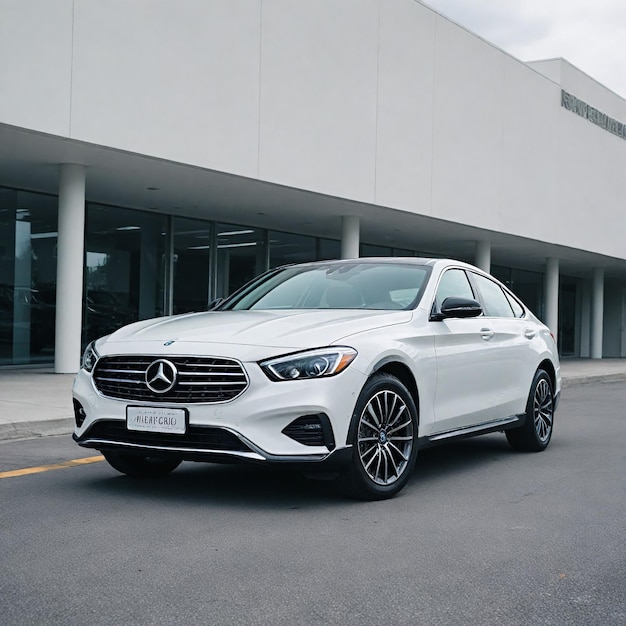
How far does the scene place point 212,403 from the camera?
5.20 m

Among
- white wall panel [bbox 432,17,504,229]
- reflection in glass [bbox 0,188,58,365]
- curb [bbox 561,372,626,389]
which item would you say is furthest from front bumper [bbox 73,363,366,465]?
white wall panel [bbox 432,17,504,229]

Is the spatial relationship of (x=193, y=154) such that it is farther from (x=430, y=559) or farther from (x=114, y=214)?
(x=430, y=559)

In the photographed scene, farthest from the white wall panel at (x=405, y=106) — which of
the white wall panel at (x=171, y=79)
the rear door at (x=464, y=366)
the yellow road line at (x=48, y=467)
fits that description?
the yellow road line at (x=48, y=467)

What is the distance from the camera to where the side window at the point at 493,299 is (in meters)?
7.64

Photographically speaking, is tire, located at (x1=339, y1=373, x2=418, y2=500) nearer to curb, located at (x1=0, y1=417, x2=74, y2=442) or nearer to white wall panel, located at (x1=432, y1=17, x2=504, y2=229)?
curb, located at (x1=0, y1=417, x2=74, y2=442)

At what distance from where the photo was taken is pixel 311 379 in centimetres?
522

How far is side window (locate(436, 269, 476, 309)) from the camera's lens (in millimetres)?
6866

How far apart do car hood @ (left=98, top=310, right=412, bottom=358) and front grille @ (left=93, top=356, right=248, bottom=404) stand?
0.24ft

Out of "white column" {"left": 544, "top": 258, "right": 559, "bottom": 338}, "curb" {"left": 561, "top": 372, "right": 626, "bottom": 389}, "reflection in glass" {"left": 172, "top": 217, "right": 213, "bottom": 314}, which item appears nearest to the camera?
"curb" {"left": 561, "top": 372, "right": 626, "bottom": 389}

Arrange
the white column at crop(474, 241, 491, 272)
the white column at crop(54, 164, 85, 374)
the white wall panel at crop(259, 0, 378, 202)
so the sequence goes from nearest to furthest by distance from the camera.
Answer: the white column at crop(54, 164, 85, 374) → the white wall panel at crop(259, 0, 378, 202) → the white column at crop(474, 241, 491, 272)

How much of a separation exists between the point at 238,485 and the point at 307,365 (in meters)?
1.28

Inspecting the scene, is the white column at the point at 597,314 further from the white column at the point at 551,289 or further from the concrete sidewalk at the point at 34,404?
the concrete sidewalk at the point at 34,404

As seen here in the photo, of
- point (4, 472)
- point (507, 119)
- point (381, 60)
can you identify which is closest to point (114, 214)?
point (381, 60)

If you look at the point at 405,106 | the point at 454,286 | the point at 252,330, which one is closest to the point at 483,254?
the point at 405,106
